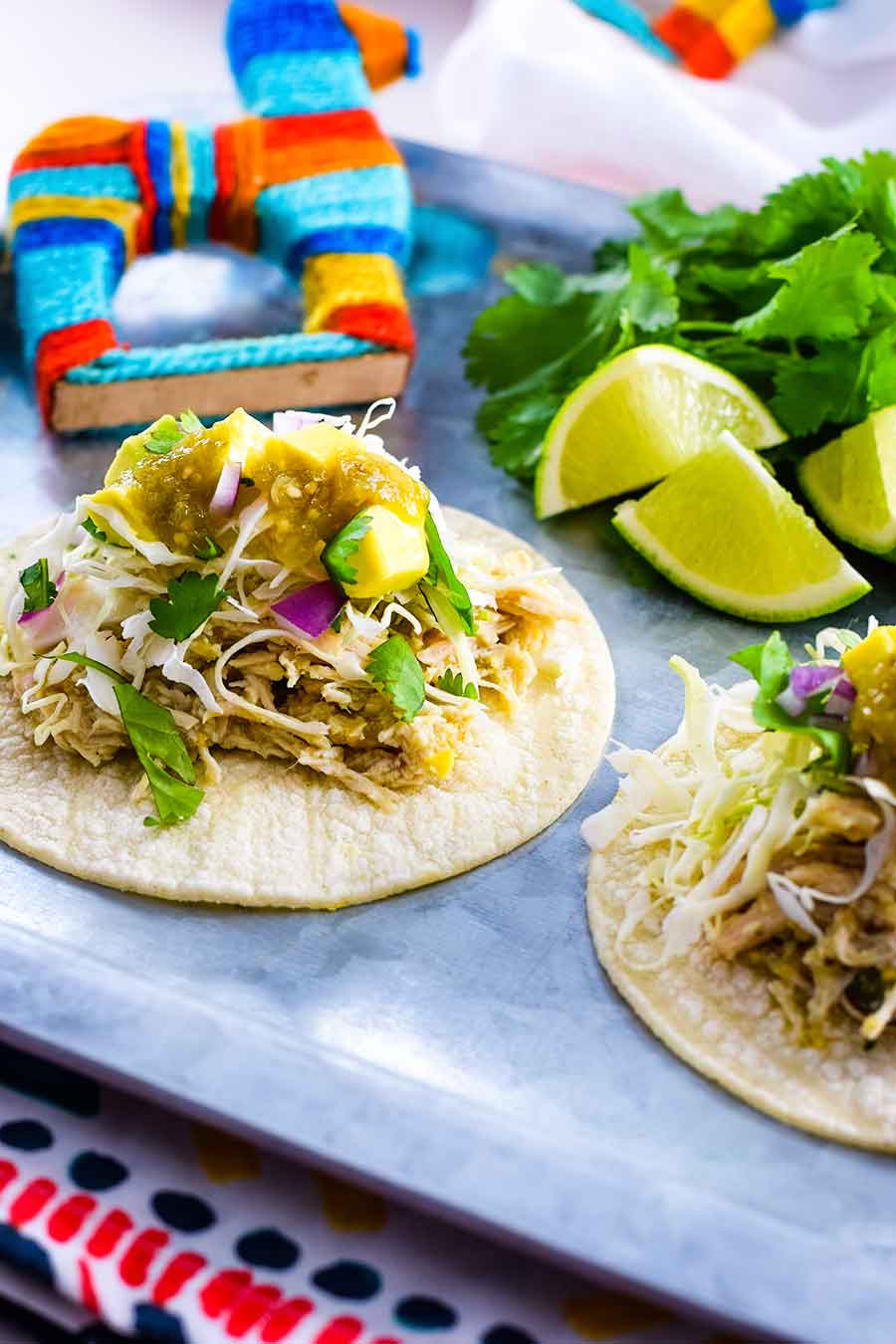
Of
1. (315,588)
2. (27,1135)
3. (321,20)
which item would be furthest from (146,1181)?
(321,20)

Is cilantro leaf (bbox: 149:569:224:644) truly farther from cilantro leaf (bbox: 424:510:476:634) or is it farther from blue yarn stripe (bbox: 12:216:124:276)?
blue yarn stripe (bbox: 12:216:124:276)

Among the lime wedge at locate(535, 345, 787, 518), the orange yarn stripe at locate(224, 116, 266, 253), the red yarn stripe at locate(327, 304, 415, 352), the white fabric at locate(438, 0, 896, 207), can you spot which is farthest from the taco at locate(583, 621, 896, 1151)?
the white fabric at locate(438, 0, 896, 207)

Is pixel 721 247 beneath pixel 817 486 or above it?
above

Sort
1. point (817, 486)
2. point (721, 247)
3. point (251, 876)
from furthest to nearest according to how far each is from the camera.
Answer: point (721, 247) → point (817, 486) → point (251, 876)

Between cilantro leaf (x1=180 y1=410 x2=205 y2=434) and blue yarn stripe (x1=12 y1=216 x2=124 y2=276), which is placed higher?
cilantro leaf (x1=180 y1=410 x2=205 y2=434)

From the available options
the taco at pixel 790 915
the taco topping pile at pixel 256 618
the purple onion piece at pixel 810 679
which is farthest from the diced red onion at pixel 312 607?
the purple onion piece at pixel 810 679

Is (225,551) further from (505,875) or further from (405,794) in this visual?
(505,875)
